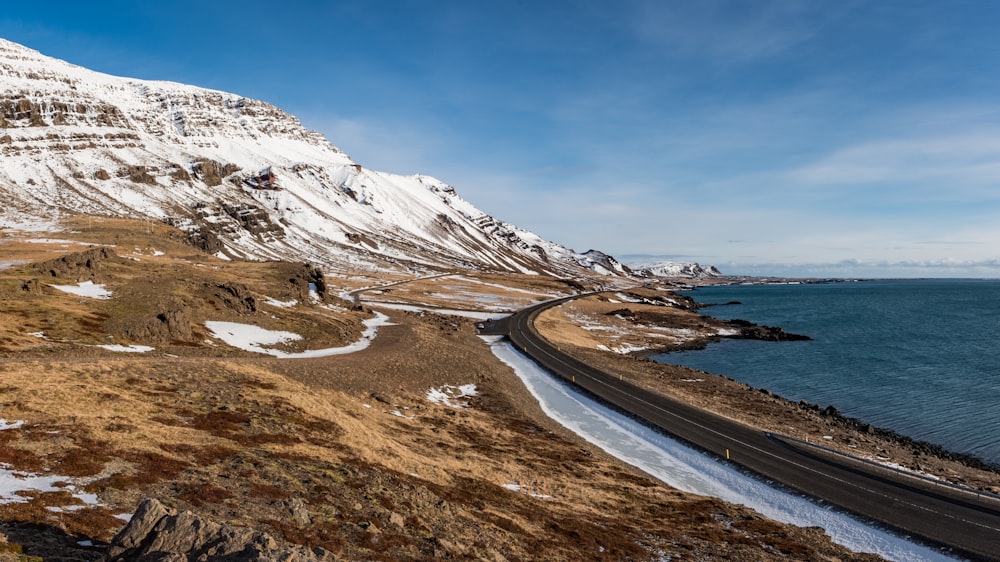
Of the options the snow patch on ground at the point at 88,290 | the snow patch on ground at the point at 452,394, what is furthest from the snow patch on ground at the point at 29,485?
the snow patch on ground at the point at 88,290

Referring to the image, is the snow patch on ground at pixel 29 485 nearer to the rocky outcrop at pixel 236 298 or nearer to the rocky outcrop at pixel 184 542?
the rocky outcrop at pixel 184 542

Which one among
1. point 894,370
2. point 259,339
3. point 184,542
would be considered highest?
point 184,542

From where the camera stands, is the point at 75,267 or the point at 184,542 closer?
the point at 184,542

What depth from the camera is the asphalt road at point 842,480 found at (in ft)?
89.2

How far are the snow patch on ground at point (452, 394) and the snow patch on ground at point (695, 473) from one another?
7.43m

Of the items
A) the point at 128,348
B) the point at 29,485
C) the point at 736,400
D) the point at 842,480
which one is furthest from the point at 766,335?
the point at 29,485

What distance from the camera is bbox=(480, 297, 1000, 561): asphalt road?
27.2m

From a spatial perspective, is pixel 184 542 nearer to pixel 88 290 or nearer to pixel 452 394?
Result: pixel 452 394

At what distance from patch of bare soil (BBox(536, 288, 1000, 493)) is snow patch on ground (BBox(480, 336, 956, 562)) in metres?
12.7

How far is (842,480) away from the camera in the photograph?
33406 millimetres

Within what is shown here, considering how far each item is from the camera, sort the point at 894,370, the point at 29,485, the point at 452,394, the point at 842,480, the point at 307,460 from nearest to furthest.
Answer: the point at 29,485
the point at 307,460
the point at 842,480
the point at 452,394
the point at 894,370

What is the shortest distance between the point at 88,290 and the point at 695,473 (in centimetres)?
6363

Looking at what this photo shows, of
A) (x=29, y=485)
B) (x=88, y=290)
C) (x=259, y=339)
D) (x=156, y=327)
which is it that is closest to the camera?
(x=29, y=485)

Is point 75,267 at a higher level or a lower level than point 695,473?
higher
